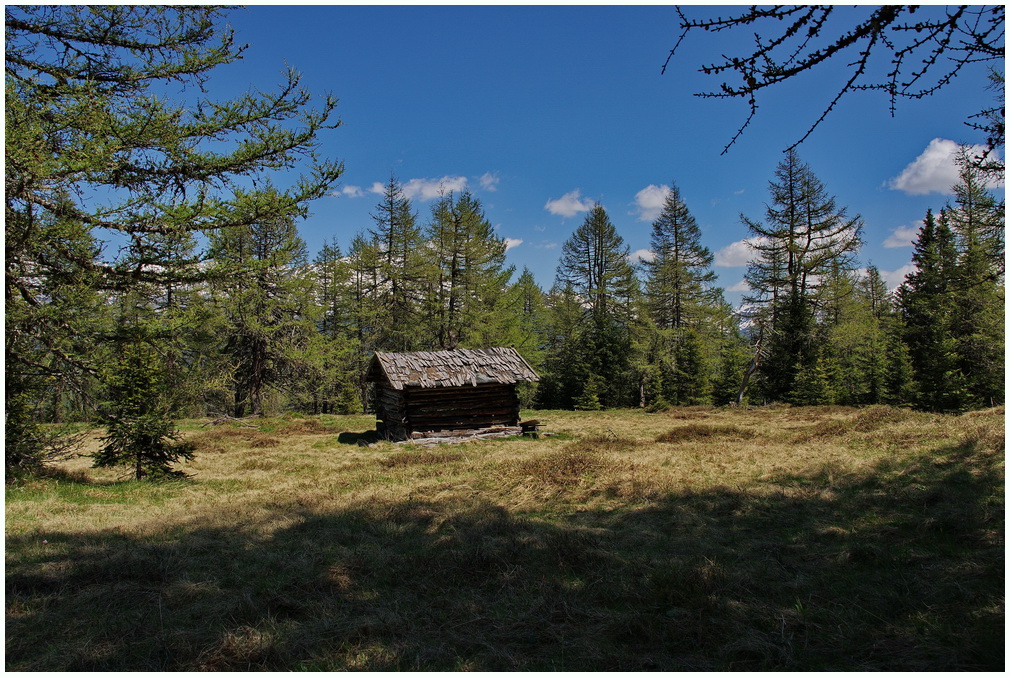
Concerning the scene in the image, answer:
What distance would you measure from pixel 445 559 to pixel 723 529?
3955 millimetres

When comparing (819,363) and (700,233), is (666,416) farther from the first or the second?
(700,233)

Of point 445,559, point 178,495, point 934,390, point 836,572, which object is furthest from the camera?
point 934,390

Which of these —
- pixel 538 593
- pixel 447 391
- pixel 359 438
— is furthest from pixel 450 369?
pixel 538 593

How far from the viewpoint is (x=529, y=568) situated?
568cm

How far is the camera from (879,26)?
305cm

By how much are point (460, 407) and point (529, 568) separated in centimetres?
1179

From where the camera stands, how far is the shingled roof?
16219mm

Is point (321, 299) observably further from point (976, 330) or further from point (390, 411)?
point (976, 330)

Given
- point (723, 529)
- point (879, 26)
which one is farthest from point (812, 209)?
point (879, 26)

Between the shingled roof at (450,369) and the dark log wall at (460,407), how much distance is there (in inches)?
24.8

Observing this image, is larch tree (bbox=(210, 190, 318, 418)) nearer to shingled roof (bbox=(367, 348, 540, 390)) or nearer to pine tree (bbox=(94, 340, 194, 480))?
shingled roof (bbox=(367, 348, 540, 390))

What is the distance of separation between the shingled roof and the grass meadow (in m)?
5.56

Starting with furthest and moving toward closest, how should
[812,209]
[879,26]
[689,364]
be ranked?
[689,364], [812,209], [879,26]

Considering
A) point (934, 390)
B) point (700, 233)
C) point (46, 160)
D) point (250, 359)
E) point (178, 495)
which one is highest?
point (700, 233)
